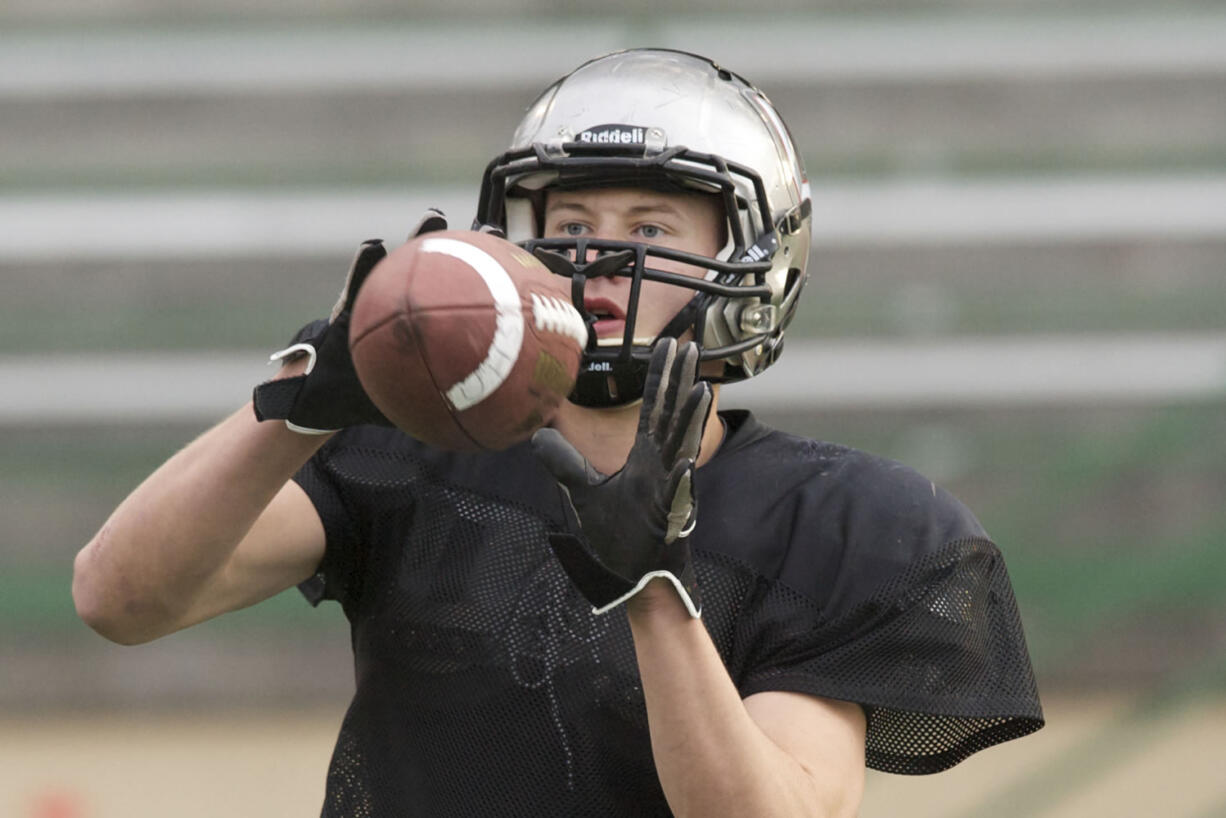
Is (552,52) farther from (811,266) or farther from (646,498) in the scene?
(646,498)

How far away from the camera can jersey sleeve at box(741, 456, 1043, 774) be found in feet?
4.70

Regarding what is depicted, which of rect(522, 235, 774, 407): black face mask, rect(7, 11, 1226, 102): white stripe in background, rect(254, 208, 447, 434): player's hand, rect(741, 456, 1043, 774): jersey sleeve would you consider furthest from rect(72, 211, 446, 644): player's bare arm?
rect(7, 11, 1226, 102): white stripe in background

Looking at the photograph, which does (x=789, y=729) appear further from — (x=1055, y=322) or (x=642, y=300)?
(x=1055, y=322)

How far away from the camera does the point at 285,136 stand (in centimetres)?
448

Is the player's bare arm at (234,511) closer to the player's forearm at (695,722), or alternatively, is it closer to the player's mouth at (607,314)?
the player's mouth at (607,314)

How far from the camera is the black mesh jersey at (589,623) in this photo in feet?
4.63

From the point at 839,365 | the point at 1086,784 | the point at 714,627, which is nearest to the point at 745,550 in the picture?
the point at 714,627

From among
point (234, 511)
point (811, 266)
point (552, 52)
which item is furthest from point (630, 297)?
point (552, 52)

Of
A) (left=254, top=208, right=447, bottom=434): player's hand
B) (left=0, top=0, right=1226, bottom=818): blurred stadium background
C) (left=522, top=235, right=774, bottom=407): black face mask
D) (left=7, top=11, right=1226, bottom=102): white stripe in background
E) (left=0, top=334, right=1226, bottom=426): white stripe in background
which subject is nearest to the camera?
(left=254, top=208, right=447, bottom=434): player's hand

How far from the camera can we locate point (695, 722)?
1.25m

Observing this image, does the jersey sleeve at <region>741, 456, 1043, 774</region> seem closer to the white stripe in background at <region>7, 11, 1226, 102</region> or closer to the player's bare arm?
the player's bare arm

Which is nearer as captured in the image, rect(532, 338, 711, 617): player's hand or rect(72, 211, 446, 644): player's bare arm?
rect(532, 338, 711, 617): player's hand

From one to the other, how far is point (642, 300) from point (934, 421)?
111 inches

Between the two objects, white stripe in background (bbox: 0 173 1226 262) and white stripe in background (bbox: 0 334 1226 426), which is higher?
white stripe in background (bbox: 0 173 1226 262)
